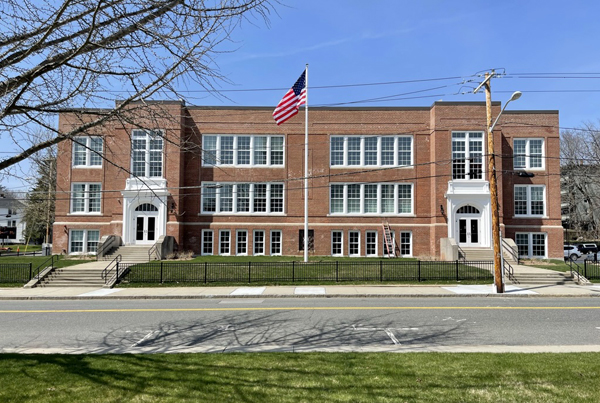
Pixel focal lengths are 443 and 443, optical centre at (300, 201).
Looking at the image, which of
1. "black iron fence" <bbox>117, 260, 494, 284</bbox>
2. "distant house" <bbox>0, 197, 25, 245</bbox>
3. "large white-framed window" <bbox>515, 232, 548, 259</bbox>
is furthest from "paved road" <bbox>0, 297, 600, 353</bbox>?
"distant house" <bbox>0, 197, 25, 245</bbox>

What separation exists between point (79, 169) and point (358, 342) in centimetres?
3181

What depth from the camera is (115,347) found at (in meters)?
8.55

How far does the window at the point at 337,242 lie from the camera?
3366 centimetres

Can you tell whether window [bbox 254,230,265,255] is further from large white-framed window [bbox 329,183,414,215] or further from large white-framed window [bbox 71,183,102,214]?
large white-framed window [bbox 71,183,102,214]

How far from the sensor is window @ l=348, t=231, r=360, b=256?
33625mm

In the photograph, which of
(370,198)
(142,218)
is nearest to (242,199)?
(142,218)

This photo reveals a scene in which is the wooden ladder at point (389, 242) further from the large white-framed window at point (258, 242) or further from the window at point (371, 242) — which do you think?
the large white-framed window at point (258, 242)

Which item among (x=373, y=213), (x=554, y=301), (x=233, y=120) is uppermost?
(x=233, y=120)

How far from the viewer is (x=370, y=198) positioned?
3425 cm

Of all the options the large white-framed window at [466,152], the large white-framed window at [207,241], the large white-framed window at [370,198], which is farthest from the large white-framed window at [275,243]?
the large white-framed window at [466,152]

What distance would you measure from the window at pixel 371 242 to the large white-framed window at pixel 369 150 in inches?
209

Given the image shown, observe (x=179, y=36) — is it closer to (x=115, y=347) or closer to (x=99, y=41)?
(x=99, y=41)

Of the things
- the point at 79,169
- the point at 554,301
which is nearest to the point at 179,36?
the point at 554,301

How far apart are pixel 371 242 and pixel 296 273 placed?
1268cm
